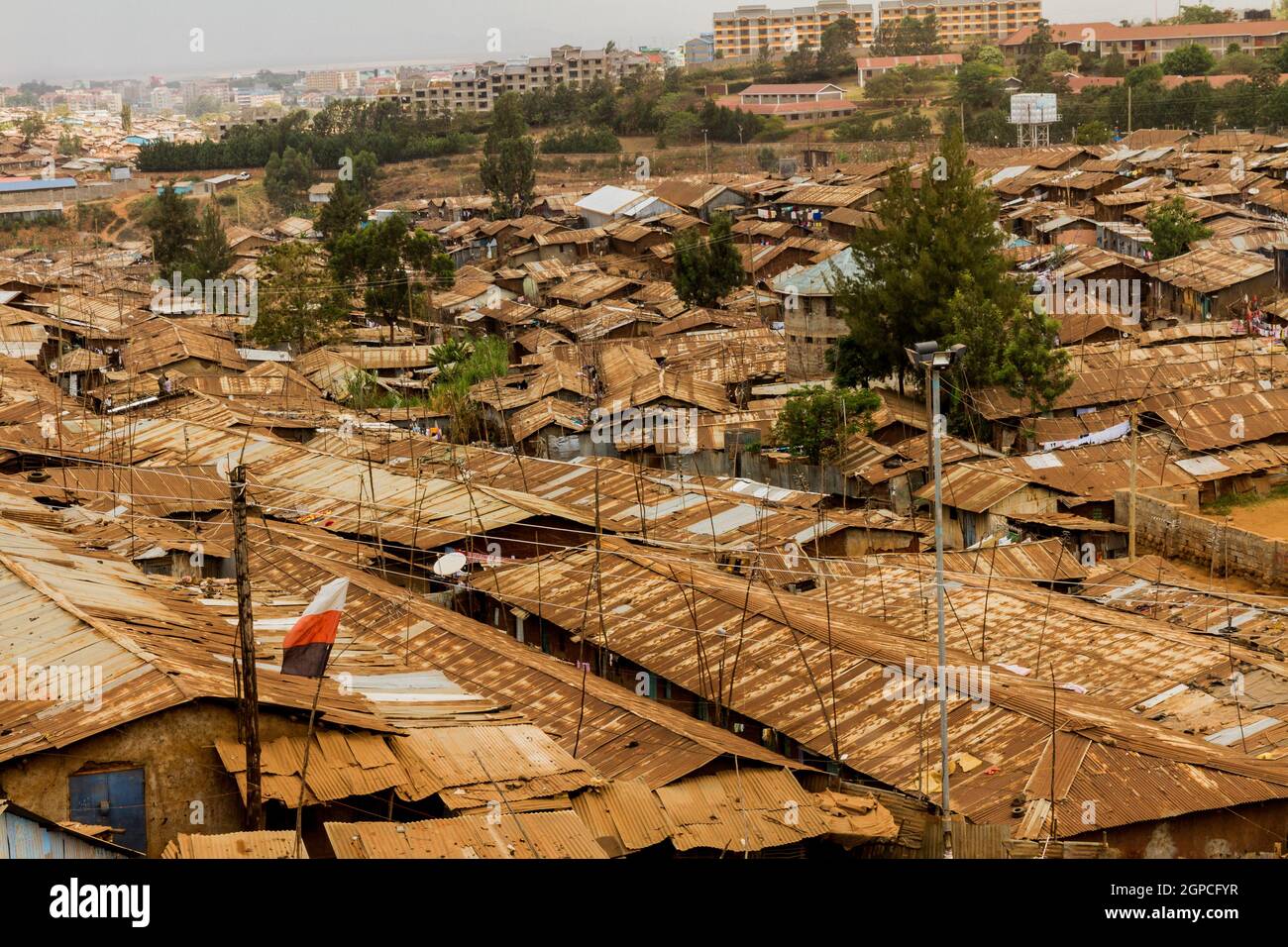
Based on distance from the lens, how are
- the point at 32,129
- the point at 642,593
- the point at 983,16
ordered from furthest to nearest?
the point at 983,16 < the point at 32,129 < the point at 642,593

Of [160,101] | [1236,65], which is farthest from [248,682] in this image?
[160,101]

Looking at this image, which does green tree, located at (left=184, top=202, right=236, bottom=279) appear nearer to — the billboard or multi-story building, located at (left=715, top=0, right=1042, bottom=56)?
the billboard

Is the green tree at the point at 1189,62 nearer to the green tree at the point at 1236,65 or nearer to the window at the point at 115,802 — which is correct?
the green tree at the point at 1236,65

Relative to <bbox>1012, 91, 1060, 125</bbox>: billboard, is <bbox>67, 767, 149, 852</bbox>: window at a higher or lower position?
lower

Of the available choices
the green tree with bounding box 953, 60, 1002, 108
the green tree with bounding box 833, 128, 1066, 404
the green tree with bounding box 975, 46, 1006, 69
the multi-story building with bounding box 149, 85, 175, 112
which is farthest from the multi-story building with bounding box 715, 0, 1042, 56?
the multi-story building with bounding box 149, 85, 175, 112

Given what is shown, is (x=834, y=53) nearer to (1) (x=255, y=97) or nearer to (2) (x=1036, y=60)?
(2) (x=1036, y=60)

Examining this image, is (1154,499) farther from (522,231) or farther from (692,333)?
(522,231)

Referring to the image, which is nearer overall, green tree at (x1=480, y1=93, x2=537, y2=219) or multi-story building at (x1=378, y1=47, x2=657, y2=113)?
green tree at (x1=480, y1=93, x2=537, y2=219)

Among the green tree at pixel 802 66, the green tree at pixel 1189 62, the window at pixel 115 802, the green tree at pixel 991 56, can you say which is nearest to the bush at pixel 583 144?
the green tree at pixel 802 66
